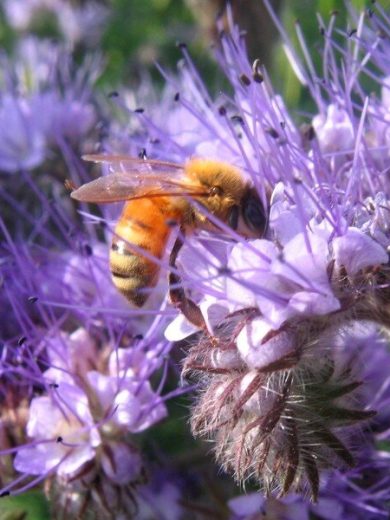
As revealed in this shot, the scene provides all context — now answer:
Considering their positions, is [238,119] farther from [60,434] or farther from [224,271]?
[60,434]

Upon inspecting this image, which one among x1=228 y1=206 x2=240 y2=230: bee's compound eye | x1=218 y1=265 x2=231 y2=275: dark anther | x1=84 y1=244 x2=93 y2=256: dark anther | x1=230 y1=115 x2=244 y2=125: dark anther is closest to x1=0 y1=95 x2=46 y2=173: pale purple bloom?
x1=84 y1=244 x2=93 y2=256: dark anther

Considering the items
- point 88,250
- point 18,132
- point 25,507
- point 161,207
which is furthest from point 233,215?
point 18,132

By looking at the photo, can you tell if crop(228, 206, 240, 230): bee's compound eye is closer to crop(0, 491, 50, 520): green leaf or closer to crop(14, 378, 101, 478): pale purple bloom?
crop(14, 378, 101, 478): pale purple bloom

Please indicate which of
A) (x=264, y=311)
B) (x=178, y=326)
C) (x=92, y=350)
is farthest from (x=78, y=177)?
(x=264, y=311)

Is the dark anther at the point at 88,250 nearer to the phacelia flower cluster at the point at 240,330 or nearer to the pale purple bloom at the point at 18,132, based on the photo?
the phacelia flower cluster at the point at 240,330

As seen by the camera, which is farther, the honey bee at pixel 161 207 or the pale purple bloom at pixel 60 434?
the pale purple bloom at pixel 60 434

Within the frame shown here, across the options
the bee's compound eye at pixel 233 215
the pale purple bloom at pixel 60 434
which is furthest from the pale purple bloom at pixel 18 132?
the bee's compound eye at pixel 233 215

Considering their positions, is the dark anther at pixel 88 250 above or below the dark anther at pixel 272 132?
below

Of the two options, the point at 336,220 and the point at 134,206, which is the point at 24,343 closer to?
the point at 134,206
